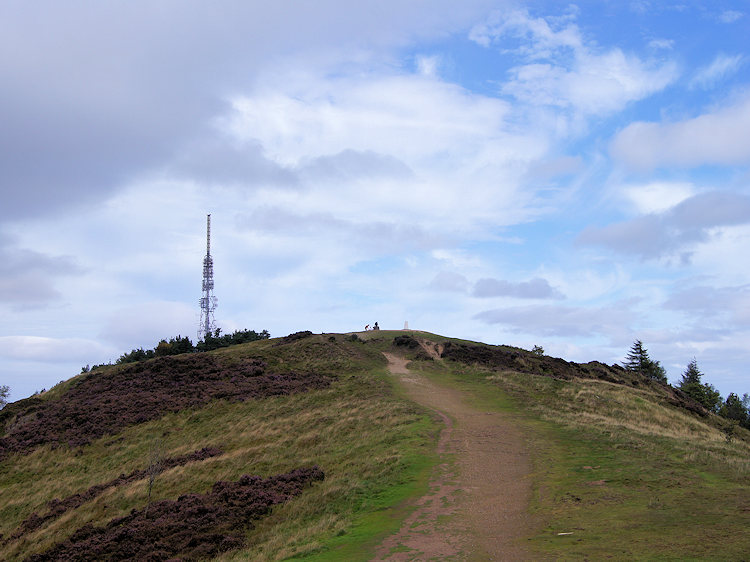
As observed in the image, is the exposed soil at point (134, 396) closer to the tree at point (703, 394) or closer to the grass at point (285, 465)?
the grass at point (285, 465)

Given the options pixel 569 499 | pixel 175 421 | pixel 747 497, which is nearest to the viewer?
pixel 747 497

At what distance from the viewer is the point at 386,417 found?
31.1 meters

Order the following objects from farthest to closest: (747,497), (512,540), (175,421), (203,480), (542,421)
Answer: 1. (175,421)
2. (542,421)
3. (203,480)
4. (747,497)
5. (512,540)

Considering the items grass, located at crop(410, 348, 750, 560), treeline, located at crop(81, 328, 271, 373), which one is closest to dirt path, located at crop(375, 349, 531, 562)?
grass, located at crop(410, 348, 750, 560)

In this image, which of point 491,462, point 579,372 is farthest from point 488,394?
point 579,372

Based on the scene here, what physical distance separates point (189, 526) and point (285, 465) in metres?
6.18

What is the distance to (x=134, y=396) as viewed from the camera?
4284 cm

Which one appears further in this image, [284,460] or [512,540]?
[284,460]

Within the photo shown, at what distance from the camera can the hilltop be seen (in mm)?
15305

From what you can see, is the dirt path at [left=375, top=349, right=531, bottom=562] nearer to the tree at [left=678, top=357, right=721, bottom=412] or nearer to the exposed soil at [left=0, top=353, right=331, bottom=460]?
the exposed soil at [left=0, top=353, right=331, bottom=460]

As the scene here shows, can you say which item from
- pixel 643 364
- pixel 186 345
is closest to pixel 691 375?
pixel 643 364

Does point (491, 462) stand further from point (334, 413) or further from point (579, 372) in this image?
point (579, 372)

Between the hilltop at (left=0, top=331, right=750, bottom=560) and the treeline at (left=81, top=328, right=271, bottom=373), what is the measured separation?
1224 centimetres

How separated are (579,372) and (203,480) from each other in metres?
39.6
